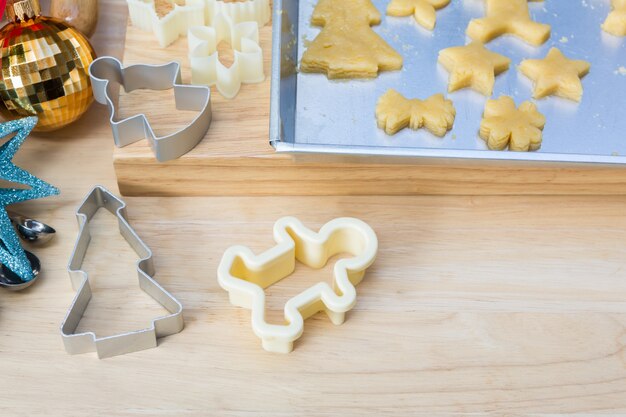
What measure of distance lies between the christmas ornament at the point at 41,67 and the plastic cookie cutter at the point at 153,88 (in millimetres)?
20

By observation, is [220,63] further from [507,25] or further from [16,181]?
[507,25]

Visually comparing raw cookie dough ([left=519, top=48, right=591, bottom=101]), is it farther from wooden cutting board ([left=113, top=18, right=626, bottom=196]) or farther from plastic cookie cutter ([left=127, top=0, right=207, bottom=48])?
plastic cookie cutter ([left=127, top=0, right=207, bottom=48])

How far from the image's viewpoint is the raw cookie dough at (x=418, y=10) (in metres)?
0.91

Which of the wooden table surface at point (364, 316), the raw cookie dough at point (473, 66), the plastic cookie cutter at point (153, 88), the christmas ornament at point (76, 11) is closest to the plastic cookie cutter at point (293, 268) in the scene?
the wooden table surface at point (364, 316)

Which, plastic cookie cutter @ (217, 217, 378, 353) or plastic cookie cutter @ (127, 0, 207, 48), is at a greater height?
plastic cookie cutter @ (127, 0, 207, 48)

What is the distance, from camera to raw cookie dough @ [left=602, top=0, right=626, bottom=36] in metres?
0.92

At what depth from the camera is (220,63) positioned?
2.67 ft

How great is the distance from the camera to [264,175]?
31.3 inches

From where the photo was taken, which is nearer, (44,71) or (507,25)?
(44,71)

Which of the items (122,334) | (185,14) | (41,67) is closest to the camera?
(122,334)

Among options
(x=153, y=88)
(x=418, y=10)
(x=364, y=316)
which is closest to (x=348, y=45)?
(x=418, y=10)

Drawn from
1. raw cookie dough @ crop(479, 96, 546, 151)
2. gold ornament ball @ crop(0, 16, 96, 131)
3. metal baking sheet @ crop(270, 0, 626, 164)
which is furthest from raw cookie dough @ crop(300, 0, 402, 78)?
gold ornament ball @ crop(0, 16, 96, 131)

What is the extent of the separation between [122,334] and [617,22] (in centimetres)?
68

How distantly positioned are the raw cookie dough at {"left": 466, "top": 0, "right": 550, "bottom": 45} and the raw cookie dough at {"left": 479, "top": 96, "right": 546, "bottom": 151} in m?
0.12
